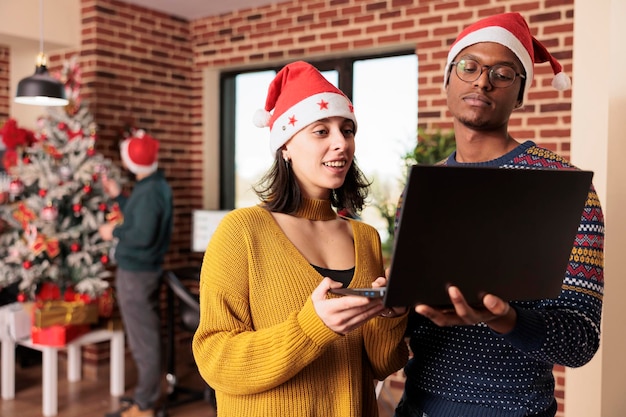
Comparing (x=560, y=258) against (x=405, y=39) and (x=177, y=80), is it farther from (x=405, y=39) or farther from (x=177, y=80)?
(x=177, y=80)

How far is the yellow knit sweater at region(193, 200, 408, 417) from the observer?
1.35 m

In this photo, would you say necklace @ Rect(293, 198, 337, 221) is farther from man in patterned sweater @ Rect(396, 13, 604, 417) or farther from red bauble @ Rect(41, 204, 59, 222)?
red bauble @ Rect(41, 204, 59, 222)

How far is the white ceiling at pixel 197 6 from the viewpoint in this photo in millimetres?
4832

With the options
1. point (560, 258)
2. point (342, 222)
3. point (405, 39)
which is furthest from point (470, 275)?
point (405, 39)

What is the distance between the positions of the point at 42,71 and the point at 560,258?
3527 mm

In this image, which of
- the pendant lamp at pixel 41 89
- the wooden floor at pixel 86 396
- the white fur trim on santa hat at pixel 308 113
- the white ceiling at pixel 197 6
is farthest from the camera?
the white ceiling at pixel 197 6

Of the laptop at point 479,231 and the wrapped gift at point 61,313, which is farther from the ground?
the laptop at point 479,231

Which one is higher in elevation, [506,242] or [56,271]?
[506,242]

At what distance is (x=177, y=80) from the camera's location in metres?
5.34

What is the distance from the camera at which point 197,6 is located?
497 cm

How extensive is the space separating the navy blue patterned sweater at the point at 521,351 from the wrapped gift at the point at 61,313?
3208 mm

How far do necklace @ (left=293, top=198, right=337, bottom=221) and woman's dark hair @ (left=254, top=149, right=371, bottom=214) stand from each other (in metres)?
0.01

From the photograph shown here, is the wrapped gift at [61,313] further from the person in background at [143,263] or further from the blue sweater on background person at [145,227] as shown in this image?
the blue sweater on background person at [145,227]

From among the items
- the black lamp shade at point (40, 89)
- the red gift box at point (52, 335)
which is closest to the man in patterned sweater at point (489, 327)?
the black lamp shade at point (40, 89)
